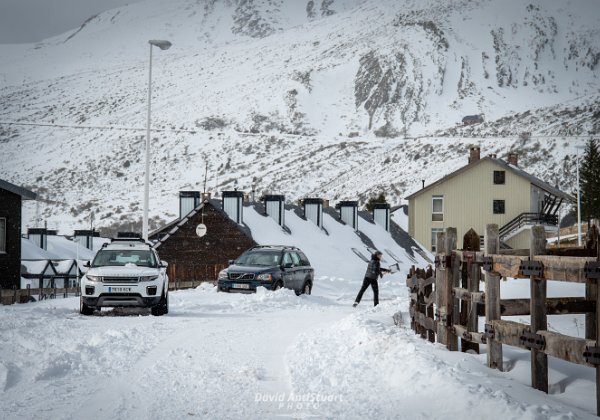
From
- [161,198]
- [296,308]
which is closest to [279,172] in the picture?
[161,198]

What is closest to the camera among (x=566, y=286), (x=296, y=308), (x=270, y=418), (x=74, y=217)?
(x=270, y=418)

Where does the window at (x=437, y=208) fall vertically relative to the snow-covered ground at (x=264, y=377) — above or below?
above

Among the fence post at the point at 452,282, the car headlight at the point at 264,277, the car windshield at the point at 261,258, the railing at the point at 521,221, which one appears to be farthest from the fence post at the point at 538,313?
the railing at the point at 521,221

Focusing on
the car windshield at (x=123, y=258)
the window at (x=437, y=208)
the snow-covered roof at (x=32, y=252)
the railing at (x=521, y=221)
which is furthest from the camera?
the window at (x=437, y=208)

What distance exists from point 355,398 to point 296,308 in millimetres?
14110

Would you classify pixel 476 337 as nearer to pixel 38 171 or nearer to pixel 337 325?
pixel 337 325

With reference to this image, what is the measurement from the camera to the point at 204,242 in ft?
165

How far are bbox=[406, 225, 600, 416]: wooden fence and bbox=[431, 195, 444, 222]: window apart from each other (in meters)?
56.4

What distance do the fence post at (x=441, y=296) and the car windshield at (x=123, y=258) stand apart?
9900 mm

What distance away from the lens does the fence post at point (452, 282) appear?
36.4 feet

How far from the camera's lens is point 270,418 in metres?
7.09

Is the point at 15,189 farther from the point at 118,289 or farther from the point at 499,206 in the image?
the point at 499,206

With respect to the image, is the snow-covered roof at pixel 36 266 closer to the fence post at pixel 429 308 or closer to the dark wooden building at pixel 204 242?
the dark wooden building at pixel 204 242

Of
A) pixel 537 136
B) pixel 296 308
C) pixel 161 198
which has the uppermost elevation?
pixel 537 136
